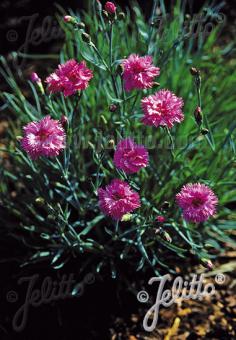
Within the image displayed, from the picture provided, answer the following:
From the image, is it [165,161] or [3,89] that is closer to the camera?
[165,161]

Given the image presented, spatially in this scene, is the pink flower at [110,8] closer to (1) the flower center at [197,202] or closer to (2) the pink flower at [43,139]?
(2) the pink flower at [43,139]

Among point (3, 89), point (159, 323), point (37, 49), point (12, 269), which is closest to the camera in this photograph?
point (159, 323)

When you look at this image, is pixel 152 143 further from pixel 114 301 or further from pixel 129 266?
pixel 114 301

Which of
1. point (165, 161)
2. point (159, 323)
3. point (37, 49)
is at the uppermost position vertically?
point (37, 49)

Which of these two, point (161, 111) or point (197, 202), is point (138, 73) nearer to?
point (161, 111)

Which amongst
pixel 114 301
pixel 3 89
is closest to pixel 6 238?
pixel 114 301

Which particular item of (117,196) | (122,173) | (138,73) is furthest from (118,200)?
(138,73)

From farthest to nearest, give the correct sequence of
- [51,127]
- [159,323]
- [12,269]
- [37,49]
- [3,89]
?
[37,49], [3,89], [12,269], [159,323], [51,127]
